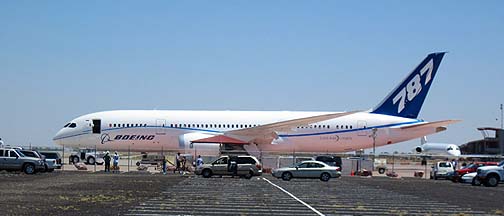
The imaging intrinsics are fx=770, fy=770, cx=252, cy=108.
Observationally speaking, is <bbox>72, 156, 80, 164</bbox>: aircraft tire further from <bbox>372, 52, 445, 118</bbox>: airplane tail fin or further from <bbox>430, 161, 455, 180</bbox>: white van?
<bbox>430, 161, 455, 180</bbox>: white van

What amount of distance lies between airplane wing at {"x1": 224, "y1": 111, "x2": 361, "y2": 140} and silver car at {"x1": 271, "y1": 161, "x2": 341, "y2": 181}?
32.6 feet

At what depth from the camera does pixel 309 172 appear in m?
39.2

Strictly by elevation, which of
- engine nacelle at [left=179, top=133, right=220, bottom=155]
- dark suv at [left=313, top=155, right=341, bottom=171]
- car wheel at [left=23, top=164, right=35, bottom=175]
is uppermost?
engine nacelle at [left=179, top=133, right=220, bottom=155]

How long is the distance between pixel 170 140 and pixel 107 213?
34.7m

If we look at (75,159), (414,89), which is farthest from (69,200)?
(75,159)

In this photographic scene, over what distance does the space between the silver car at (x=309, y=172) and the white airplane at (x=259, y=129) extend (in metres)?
11.0

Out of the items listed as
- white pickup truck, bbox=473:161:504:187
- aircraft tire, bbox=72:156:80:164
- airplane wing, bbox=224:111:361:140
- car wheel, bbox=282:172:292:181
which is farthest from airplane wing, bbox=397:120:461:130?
aircraft tire, bbox=72:156:80:164

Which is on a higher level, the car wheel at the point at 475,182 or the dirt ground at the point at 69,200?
the dirt ground at the point at 69,200

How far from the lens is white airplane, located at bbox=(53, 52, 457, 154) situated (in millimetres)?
51281

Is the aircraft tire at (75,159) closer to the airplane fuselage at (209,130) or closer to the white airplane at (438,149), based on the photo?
the airplane fuselage at (209,130)

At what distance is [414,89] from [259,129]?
39.0 feet

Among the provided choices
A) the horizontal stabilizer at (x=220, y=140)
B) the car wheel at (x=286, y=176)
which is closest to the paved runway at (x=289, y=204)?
the car wheel at (x=286, y=176)

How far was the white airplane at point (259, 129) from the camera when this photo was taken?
51.3 metres

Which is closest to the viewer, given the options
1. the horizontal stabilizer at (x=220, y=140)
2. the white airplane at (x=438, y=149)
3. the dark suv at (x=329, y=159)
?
the horizontal stabilizer at (x=220, y=140)
